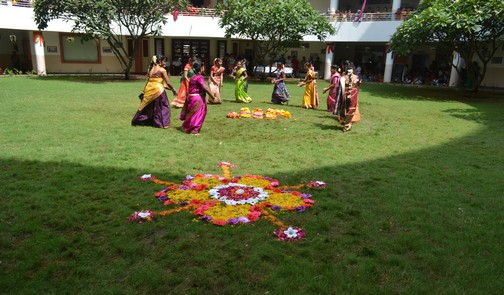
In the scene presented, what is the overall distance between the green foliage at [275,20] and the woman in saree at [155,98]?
39.8ft

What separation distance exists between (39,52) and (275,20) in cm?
1301

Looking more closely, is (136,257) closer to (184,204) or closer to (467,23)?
(184,204)

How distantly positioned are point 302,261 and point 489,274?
1477mm

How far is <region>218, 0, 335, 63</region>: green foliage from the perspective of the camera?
19297 millimetres

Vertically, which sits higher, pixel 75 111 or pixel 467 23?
pixel 467 23

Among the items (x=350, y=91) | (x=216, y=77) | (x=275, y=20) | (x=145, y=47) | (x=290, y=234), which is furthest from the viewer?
(x=145, y=47)

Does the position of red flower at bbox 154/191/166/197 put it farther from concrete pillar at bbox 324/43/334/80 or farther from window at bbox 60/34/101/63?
window at bbox 60/34/101/63

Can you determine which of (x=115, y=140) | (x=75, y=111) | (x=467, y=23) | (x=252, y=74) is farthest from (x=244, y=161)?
(x=252, y=74)

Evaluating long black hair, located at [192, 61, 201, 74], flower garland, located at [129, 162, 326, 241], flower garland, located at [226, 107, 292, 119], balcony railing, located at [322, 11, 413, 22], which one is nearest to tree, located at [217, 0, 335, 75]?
balcony railing, located at [322, 11, 413, 22]

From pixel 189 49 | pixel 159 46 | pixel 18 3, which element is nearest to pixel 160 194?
pixel 18 3

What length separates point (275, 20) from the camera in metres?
19.1

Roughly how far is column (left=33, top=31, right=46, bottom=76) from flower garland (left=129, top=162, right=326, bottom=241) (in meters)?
20.0

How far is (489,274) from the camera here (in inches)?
124

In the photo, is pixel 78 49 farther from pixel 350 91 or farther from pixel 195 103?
pixel 350 91
